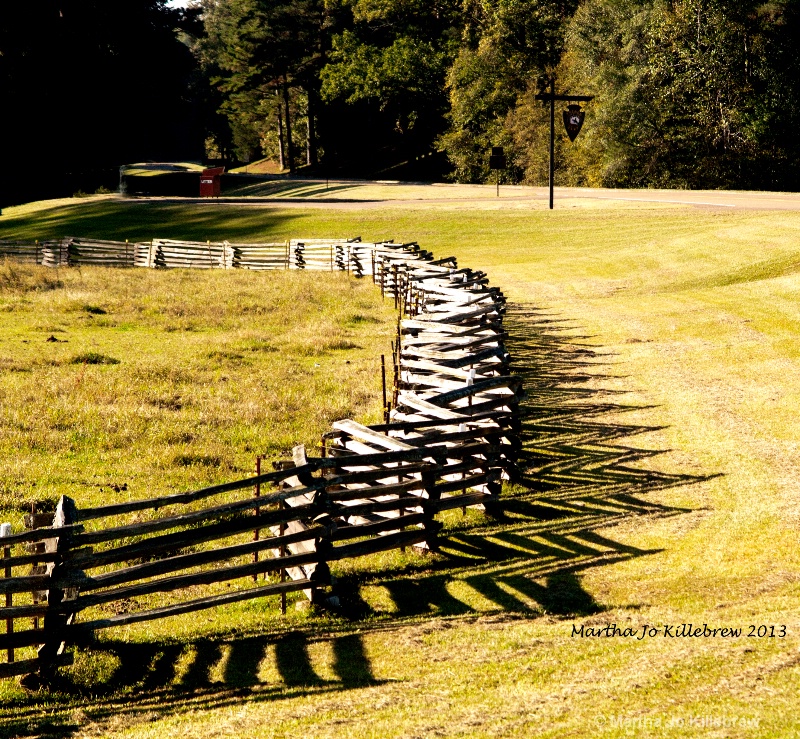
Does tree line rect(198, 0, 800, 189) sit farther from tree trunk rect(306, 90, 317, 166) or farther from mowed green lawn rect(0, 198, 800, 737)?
mowed green lawn rect(0, 198, 800, 737)

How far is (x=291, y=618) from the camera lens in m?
10.3

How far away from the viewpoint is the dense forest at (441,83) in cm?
6394

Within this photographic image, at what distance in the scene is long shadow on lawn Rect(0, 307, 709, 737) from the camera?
8516mm

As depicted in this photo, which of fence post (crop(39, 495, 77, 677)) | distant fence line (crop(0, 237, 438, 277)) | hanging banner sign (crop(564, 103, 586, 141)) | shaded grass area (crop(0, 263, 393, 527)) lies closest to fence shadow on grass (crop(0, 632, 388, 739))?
fence post (crop(39, 495, 77, 677))

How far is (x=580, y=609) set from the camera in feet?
32.5

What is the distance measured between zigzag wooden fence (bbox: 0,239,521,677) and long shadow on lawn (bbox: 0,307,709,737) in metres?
0.39

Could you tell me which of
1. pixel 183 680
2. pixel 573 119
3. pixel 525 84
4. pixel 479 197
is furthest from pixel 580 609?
pixel 525 84

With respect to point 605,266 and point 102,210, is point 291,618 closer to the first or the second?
point 605,266

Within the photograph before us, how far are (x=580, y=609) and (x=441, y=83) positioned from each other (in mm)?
87214

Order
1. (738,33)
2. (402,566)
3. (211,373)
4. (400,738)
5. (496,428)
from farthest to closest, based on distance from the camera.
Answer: (738,33) < (211,373) < (496,428) < (402,566) < (400,738)

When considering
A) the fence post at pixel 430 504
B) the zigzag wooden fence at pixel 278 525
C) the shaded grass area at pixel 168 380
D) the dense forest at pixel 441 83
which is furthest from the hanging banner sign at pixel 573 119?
the fence post at pixel 430 504

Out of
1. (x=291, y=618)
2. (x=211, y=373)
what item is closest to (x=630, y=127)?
(x=211, y=373)

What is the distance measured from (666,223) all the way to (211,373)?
2866 cm

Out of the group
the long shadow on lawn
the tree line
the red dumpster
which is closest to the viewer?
the long shadow on lawn
